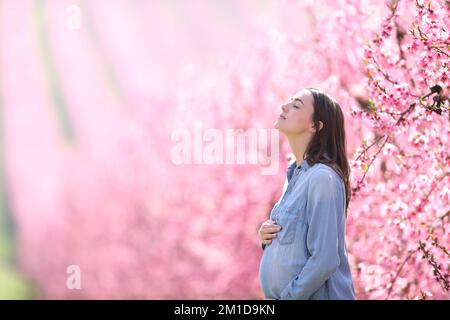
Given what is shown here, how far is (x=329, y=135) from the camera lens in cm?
408

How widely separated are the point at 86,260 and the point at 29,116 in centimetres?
3065

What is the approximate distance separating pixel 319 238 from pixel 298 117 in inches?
28.5

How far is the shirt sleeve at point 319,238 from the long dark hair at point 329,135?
0.25m

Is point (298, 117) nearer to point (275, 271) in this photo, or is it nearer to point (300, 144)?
point (300, 144)

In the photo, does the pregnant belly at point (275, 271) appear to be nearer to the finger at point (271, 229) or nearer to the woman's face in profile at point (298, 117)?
the finger at point (271, 229)

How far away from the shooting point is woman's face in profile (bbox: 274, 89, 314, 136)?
4.08 meters

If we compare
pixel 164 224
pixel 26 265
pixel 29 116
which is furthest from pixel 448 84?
pixel 29 116

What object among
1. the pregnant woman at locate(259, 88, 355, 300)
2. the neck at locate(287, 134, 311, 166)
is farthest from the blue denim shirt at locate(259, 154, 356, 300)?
the neck at locate(287, 134, 311, 166)

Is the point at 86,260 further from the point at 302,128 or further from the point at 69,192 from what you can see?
the point at 302,128

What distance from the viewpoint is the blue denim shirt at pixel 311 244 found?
3684 mm

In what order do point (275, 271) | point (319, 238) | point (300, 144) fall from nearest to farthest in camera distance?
point (319, 238), point (275, 271), point (300, 144)

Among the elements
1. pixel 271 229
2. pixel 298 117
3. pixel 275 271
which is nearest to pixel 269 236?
pixel 271 229

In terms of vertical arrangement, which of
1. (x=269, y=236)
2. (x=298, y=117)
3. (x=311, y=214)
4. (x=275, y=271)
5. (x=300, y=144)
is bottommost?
(x=275, y=271)
